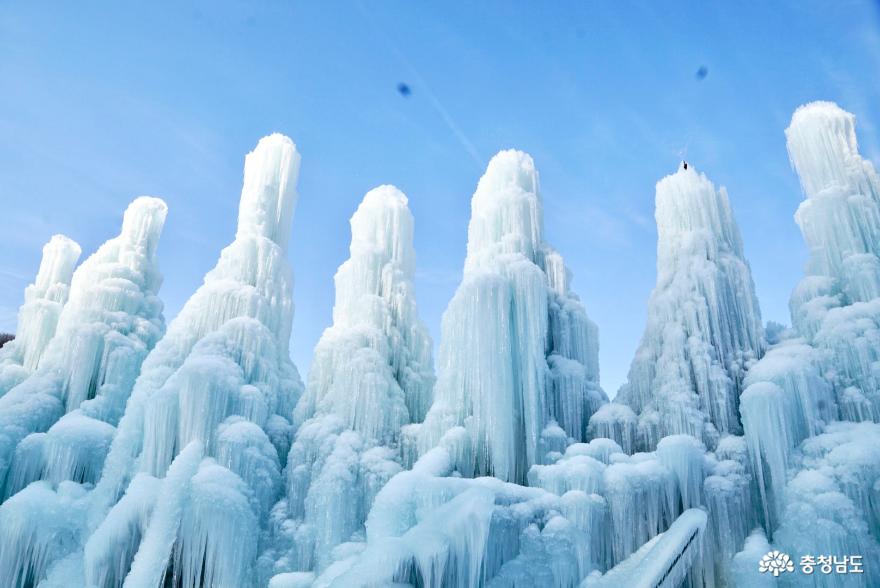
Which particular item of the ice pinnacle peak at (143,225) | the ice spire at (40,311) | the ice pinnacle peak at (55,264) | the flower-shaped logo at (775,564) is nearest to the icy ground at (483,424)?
the flower-shaped logo at (775,564)

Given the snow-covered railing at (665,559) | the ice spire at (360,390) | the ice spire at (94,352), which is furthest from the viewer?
the ice spire at (94,352)

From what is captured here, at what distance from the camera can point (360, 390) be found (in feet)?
54.3

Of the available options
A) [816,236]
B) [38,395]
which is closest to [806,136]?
[816,236]

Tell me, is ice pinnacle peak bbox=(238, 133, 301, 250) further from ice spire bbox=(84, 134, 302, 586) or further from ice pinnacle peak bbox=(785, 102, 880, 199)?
ice pinnacle peak bbox=(785, 102, 880, 199)

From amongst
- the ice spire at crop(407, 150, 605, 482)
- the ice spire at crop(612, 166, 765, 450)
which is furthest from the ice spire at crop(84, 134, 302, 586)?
the ice spire at crop(612, 166, 765, 450)

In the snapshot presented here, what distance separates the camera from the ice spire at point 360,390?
14945 mm

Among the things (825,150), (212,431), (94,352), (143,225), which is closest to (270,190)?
(143,225)

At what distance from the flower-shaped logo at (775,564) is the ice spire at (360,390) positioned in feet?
25.6

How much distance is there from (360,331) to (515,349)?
14.0ft

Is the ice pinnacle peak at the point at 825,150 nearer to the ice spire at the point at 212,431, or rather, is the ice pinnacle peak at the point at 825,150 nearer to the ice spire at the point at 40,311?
the ice spire at the point at 212,431

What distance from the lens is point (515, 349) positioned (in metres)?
15.7

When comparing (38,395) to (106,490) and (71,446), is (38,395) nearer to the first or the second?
(71,446)

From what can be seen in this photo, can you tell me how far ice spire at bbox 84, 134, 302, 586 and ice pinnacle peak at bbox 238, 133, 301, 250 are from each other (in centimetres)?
5

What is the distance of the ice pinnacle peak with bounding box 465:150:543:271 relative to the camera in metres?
17.5
